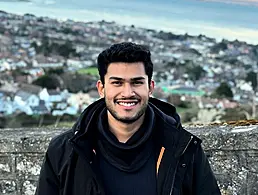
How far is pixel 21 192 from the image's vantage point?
2.99 metres

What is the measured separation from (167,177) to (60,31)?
3835 centimetres

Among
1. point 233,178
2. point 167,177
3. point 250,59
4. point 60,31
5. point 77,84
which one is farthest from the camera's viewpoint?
point 60,31

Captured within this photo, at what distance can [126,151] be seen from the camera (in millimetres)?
1971

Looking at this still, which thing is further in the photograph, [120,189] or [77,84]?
[77,84]

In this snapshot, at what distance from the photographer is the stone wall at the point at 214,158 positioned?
9.39ft

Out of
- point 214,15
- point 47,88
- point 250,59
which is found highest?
point 214,15

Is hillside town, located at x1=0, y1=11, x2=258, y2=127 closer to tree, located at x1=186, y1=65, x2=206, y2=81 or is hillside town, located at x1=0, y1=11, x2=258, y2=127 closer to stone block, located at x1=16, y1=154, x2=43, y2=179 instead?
tree, located at x1=186, y1=65, x2=206, y2=81

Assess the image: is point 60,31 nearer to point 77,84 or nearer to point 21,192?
point 77,84

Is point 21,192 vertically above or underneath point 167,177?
underneath

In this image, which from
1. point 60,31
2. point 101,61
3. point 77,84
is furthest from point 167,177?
point 60,31

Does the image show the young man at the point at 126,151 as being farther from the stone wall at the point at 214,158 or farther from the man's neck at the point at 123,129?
the stone wall at the point at 214,158

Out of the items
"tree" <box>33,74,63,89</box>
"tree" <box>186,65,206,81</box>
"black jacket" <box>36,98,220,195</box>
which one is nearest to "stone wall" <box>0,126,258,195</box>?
"black jacket" <box>36,98,220,195</box>

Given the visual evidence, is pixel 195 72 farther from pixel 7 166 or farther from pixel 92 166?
pixel 92 166

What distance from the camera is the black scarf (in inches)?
77.1
